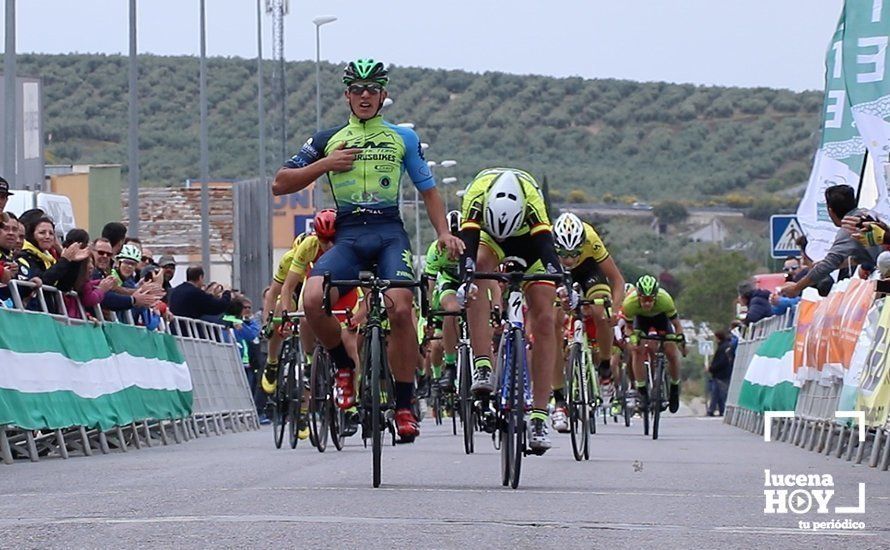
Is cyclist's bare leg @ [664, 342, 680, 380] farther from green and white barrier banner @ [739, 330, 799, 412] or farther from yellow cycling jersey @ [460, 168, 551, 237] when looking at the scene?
yellow cycling jersey @ [460, 168, 551, 237]

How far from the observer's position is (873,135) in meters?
19.4

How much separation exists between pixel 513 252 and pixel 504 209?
1.55 ft

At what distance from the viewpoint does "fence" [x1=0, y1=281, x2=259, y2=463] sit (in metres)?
15.7

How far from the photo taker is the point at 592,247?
58.1 ft

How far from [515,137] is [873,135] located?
118m

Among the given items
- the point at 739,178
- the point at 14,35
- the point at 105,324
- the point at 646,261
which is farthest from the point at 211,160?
the point at 105,324

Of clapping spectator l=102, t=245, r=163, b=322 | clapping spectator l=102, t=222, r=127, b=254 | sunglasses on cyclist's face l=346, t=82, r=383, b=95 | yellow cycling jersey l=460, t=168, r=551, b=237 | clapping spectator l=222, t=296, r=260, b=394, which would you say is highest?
sunglasses on cyclist's face l=346, t=82, r=383, b=95

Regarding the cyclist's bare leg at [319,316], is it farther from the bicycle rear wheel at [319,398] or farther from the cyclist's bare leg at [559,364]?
the cyclist's bare leg at [559,364]

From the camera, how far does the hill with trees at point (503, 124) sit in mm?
119062

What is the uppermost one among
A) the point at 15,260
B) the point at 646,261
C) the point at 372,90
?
the point at 372,90

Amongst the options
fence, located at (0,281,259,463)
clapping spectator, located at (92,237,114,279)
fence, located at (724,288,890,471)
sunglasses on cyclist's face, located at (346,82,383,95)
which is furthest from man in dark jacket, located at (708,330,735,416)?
sunglasses on cyclist's face, located at (346,82,383,95)

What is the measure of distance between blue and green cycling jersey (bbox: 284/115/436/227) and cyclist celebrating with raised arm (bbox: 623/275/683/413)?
34.1 feet

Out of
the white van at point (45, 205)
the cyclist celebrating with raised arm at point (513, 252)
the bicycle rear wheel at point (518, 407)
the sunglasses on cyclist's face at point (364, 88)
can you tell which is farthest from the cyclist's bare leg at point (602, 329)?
the white van at point (45, 205)

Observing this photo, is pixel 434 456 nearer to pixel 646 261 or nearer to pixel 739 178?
pixel 646 261
